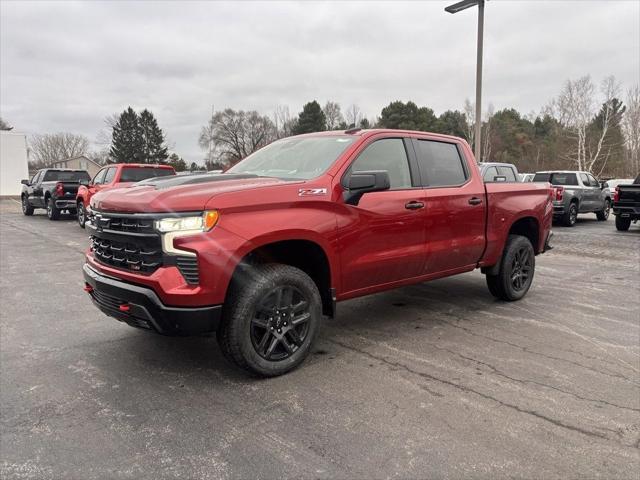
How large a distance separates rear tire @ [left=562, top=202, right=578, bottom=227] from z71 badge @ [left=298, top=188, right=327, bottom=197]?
46.4 feet

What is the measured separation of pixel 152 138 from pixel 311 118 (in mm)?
34219

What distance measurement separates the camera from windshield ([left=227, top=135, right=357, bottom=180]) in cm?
415

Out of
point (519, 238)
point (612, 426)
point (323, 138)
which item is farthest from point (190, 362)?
point (519, 238)

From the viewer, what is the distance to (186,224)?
3.19m

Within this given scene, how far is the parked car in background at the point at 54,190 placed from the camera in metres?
16.4

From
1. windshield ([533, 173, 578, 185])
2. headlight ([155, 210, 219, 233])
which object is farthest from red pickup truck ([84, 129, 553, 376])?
windshield ([533, 173, 578, 185])

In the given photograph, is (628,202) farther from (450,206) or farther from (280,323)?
(280,323)

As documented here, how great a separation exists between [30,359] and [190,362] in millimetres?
1364

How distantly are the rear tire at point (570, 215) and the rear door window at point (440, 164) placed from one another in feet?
39.7

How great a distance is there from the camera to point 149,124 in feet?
274

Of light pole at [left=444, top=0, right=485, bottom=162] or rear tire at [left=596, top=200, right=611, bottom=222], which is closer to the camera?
light pole at [left=444, top=0, right=485, bottom=162]

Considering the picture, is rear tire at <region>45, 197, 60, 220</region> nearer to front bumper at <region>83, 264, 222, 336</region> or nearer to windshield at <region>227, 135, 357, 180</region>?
windshield at <region>227, 135, 357, 180</region>

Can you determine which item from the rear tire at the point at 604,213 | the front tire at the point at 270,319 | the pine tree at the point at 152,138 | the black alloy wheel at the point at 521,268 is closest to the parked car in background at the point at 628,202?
the rear tire at the point at 604,213

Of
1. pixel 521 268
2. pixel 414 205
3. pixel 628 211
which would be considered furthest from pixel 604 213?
pixel 414 205
